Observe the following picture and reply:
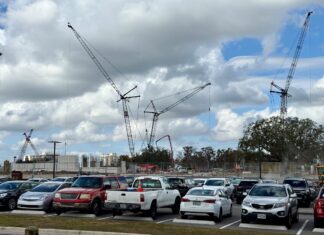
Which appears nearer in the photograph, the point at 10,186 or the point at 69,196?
the point at 69,196

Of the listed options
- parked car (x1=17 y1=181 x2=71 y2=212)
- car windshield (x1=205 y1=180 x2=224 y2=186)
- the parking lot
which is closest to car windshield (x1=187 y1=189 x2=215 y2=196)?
the parking lot

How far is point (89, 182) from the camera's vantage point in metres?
24.0

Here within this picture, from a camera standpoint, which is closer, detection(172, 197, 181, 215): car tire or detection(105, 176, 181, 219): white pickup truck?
detection(105, 176, 181, 219): white pickup truck

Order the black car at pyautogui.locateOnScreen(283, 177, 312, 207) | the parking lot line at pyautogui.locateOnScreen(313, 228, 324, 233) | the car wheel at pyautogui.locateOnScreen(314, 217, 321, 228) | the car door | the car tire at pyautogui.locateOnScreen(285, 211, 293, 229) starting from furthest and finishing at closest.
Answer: the black car at pyautogui.locateOnScreen(283, 177, 312, 207)
the car door
the car tire at pyautogui.locateOnScreen(285, 211, 293, 229)
the car wheel at pyautogui.locateOnScreen(314, 217, 321, 228)
the parking lot line at pyautogui.locateOnScreen(313, 228, 324, 233)

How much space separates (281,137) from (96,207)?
104 m

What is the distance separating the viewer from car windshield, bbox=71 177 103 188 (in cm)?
2381

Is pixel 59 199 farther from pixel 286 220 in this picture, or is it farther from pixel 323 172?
pixel 323 172

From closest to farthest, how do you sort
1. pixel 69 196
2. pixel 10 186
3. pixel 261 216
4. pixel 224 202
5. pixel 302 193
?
1. pixel 261 216
2. pixel 224 202
3. pixel 69 196
4. pixel 10 186
5. pixel 302 193

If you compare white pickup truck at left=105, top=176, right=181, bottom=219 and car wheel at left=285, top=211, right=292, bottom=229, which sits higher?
white pickup truck at left=105, top=176, right=181, bottom=219

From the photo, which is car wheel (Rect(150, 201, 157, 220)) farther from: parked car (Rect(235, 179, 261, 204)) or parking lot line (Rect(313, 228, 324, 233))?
parked car (Rect(235, 179, 261, 204))

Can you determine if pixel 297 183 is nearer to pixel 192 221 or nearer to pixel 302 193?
pixel 302 193

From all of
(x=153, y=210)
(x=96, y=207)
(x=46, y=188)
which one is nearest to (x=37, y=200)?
(x=46, y=188)

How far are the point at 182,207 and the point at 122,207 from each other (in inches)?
93.1

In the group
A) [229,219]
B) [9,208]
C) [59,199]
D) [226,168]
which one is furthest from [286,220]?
[226,168]
